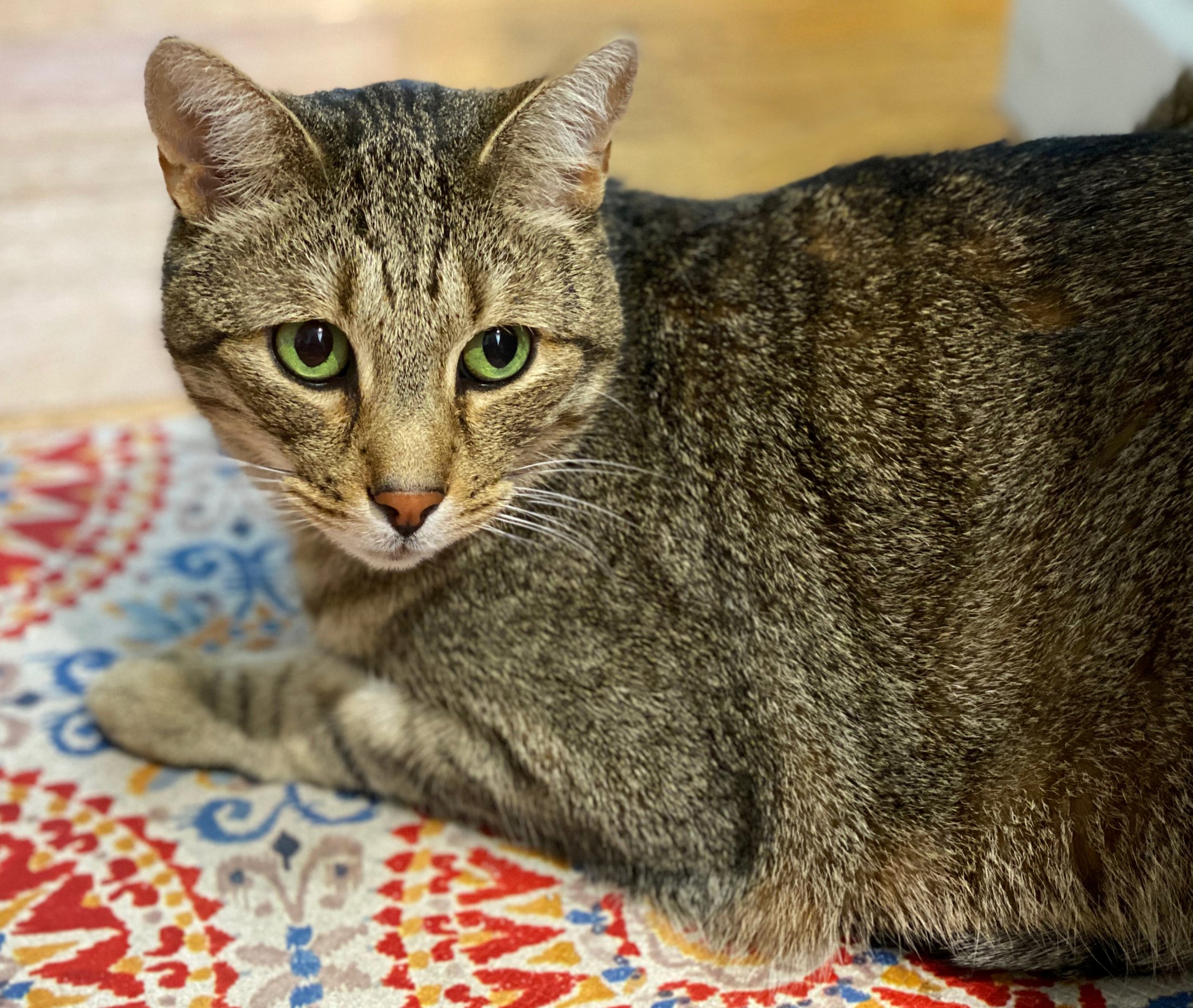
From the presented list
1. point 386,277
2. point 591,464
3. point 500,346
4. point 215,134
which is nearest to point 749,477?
point 591,464

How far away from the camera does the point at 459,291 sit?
110 cm

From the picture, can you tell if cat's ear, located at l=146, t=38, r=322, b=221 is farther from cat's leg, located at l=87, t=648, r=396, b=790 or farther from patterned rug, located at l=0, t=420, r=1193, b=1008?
patterned rug, located at l=0, t=420, r=1193, b=1008

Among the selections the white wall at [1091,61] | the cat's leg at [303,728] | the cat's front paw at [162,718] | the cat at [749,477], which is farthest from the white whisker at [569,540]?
the white wall at [1091,61]

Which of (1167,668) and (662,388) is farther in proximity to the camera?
(662,388)

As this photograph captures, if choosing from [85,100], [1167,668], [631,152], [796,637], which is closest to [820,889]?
[796,637]

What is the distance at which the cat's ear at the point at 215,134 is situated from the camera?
104cm

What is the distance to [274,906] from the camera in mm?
1264

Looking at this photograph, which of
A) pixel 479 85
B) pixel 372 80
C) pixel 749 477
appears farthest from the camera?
pixel 479 85

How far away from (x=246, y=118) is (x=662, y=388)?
18.7 inches

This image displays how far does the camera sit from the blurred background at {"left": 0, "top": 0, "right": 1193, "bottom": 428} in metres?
2.05

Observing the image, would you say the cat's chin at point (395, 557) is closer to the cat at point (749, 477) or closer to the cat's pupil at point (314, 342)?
the cat at point (749, 477)

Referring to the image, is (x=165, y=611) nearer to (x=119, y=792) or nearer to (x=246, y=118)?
(x=119, y=792)

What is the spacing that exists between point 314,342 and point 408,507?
18cm

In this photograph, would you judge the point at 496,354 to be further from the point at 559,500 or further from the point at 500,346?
the point at 559,500
